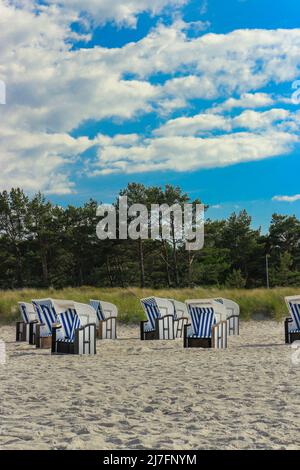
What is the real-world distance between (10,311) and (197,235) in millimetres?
33662

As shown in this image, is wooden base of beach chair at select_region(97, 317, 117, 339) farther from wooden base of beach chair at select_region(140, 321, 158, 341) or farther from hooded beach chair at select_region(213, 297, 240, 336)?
hooded beach chair at select_region(213, 297, 240, 336)

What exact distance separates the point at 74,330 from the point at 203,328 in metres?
2.52

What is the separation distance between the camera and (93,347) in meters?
10.4

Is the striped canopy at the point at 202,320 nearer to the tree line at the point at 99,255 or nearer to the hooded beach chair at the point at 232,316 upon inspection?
the hooded beach chair at the point at 232,316

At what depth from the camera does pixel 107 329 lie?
13391mm

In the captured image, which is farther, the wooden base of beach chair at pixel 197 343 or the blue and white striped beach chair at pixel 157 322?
the blue and white striped beach chair at pixel 157 322

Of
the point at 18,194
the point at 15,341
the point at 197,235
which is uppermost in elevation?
the point at 18,194

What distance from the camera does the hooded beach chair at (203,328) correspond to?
10905 mm

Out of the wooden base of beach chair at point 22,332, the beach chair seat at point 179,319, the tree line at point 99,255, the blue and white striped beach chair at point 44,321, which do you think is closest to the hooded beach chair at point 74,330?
the blue and white striped beach chair at point 44,321

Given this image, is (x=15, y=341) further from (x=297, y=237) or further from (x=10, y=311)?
(x=297, y=237)

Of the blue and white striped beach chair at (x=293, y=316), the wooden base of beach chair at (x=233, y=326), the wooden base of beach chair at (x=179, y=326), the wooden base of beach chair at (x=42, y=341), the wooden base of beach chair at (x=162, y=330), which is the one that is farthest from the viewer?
the wooden base of beach chair at (x=233, y=326)

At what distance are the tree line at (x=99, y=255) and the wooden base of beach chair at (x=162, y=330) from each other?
115ft

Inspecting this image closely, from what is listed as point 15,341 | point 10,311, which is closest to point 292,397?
point 15,341

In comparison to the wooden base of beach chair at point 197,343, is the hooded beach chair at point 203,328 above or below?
above
